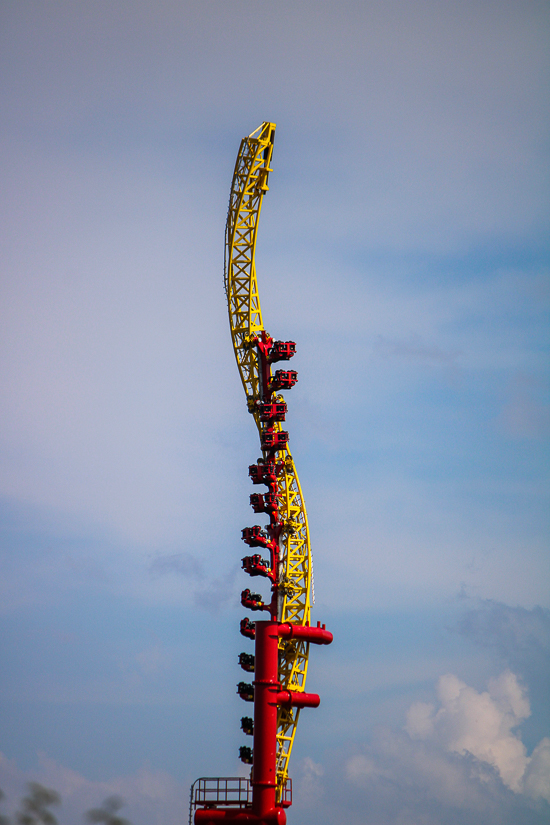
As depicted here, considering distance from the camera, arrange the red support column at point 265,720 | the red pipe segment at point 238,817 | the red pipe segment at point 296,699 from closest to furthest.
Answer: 1. the red pipe segment at point 238,817
2. the red support column at point 265,720
3. the red pipe segment at point 296,699

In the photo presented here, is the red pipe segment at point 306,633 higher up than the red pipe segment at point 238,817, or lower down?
higher up

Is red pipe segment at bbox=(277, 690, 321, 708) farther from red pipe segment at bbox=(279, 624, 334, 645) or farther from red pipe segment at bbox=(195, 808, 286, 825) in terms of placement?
red pipe segment at bbox=(195, 808, 286, 825)

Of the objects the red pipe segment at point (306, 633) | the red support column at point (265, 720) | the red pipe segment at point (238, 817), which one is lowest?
the red pipe segment at point (238, 817)

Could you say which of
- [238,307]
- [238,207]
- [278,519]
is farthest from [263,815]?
[238,207]

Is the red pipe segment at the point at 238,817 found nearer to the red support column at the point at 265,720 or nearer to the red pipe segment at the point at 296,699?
the red support column at the point at 265,720

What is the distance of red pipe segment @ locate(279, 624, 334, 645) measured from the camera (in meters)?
74.0

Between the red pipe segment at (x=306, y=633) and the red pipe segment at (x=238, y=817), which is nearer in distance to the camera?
the red pipe segment at (x=238, y=817)

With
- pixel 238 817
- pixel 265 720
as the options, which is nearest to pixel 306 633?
pixel 265 720

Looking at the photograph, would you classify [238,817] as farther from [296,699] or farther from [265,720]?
[296,699]

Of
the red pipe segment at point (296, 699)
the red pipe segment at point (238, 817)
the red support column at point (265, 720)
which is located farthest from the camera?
the red pipe segment at point (296, 699)

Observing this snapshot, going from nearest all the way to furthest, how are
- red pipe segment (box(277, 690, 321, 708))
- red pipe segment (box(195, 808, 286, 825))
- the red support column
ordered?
red pipe segment (box(195, 808, 286, 825)), the red support column, red pipe segment (box(277, 690, 321, 708))

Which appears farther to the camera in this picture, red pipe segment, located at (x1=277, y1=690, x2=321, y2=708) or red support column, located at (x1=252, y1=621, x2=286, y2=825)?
red pipe segment, located at (x1=277, y1=690, x2=321, y2=708)

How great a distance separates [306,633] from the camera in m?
74.5

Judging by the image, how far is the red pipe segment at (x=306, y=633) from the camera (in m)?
74.0
